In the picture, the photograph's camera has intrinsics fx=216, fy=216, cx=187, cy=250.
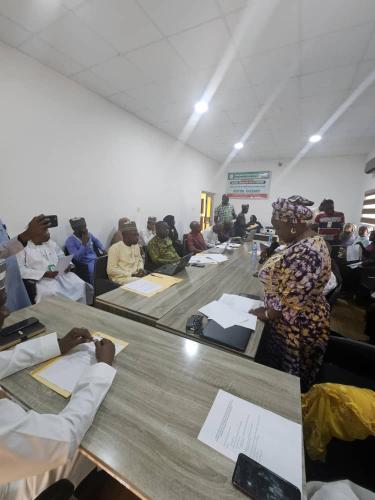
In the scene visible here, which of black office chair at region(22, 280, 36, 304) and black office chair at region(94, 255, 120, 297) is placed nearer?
black office chair at region(94, 255, 120, 297)

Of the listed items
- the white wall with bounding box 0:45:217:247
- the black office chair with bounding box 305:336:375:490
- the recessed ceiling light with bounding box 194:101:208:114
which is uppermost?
the recessed ceiling light with bounding box 194:101:208:114

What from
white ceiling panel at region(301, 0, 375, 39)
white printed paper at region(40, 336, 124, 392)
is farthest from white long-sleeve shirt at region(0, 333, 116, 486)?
white ceiling panel at region(301, 0, 375, 39)

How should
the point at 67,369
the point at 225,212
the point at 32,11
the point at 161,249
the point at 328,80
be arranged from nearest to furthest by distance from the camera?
the point at 67,369, the point at 32,11, the point at 328,80, the point at 161,249, the point at 225,212

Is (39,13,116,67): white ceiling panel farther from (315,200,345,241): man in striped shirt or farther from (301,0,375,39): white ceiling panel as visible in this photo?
(315,200,345,241): man in striped shirt

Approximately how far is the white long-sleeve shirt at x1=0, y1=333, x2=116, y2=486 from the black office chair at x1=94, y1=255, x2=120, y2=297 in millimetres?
1432

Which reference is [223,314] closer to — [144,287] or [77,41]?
[144,287]

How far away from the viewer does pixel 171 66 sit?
2.46 meters

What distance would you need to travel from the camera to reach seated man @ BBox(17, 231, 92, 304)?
7.32ft

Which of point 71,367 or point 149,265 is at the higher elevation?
point 71,367

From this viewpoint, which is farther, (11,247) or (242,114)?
(242,114)

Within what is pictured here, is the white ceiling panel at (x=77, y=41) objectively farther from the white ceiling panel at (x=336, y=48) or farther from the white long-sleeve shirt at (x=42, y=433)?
the white long-sleeve shirt at (x=42, y=433)

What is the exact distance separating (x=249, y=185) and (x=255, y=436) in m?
7.35

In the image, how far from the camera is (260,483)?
52 cm

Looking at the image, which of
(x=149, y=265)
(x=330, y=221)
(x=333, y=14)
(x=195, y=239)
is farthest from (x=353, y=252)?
(x=149, y=265)
